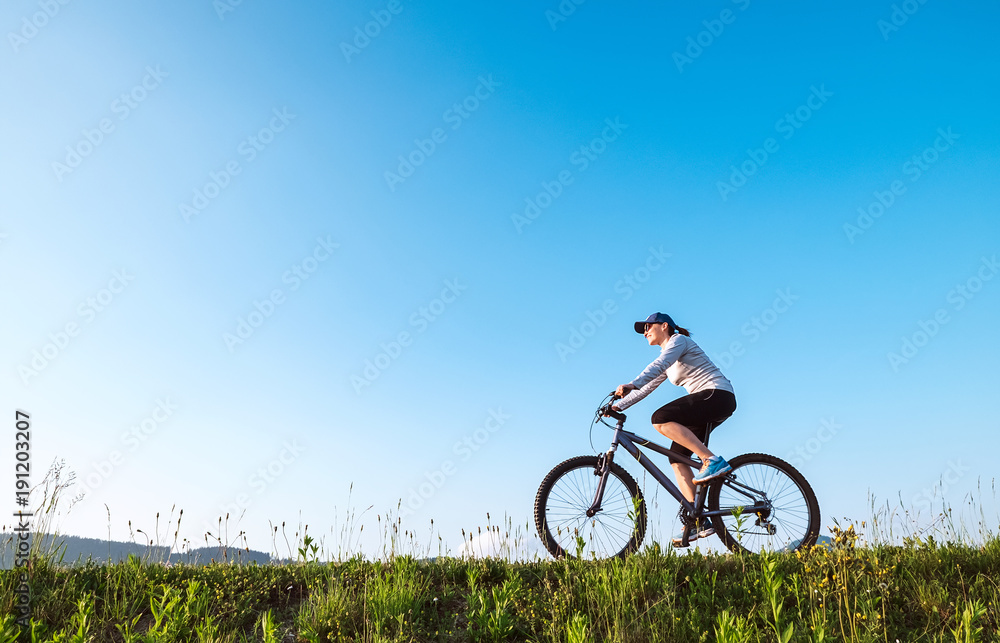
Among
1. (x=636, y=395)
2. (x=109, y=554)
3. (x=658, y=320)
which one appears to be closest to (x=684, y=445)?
(x=636, y=395)

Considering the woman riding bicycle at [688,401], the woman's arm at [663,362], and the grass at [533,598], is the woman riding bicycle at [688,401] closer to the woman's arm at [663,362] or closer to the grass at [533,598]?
the woman's arm at [663,362]

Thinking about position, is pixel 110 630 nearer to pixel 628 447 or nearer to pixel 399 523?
pixel 399 523

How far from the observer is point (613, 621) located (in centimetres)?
486

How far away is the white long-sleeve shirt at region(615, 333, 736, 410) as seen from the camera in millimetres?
6836

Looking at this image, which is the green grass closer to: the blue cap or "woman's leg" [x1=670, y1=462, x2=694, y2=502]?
"woman's leg" [x1=670, y1=462, x2=694, y2=502]

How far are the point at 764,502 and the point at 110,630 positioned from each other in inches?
241

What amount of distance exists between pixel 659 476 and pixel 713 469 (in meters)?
0.57

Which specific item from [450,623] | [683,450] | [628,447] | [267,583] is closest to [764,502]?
[683,450]


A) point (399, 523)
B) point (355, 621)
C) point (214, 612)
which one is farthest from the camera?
point (399, 523)

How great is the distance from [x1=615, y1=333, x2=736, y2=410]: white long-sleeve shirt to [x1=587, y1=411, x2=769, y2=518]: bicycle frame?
34 centimetres

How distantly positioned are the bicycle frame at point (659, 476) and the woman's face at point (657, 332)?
89cm

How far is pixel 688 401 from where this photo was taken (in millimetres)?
6852

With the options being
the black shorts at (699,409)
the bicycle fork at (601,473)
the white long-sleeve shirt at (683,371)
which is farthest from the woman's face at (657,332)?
the bicycle fork at (601,473)

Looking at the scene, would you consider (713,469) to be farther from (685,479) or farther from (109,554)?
(109,554)
